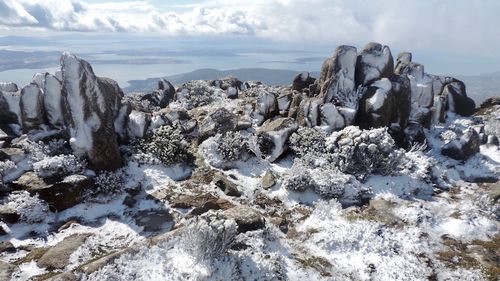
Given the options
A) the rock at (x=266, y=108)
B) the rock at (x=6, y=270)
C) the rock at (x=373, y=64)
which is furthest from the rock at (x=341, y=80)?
the rock at (x=6, y=270)

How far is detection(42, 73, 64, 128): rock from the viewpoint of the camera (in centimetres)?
1764

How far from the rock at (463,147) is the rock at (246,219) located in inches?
567

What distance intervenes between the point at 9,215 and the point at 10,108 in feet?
28.2

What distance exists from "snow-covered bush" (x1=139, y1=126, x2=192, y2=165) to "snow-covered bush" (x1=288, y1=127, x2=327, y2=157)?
6114mm

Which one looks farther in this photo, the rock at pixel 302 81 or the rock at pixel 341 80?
the rock at pixel 302 81

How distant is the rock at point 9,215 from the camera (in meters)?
13.7

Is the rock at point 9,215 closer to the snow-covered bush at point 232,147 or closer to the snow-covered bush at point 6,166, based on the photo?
the snow-covered bush at point 6,166

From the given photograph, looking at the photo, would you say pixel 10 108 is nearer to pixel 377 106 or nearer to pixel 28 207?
pixel 28 207

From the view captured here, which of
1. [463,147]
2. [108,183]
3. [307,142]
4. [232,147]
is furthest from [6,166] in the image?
[463,147]

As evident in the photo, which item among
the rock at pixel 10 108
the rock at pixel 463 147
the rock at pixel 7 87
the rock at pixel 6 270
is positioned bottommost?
the rock at pixel 6 270

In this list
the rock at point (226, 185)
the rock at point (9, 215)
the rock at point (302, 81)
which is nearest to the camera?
the rock at point (9, 215)

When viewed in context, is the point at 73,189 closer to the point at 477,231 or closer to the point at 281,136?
the point at 281,136

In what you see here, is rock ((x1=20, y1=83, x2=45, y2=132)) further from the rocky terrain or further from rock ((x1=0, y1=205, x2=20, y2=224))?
rock ((x1=0, y1=205, x2=20, y2=224))

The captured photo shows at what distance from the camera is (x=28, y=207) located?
Result: 1395cm
